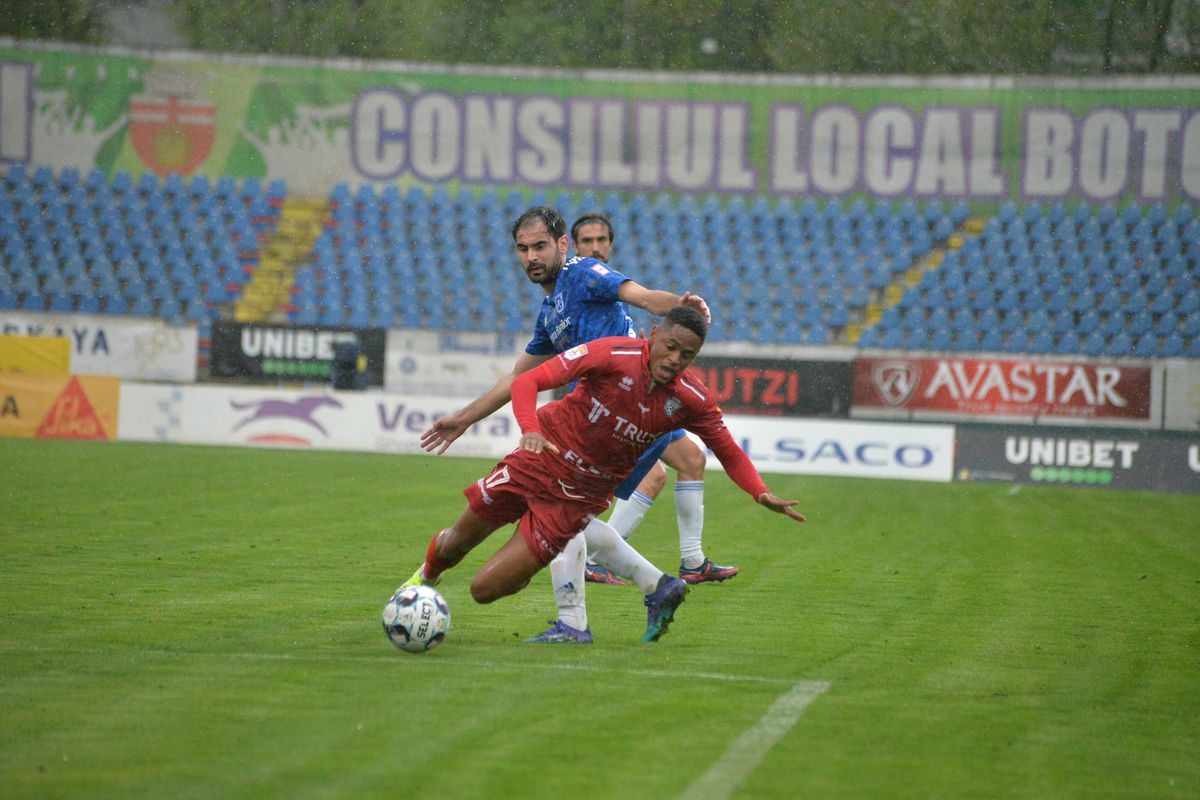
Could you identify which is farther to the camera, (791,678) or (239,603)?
(239,603)

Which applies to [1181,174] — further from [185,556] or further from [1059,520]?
[185,556]

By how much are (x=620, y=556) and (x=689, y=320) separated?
4.57 ft

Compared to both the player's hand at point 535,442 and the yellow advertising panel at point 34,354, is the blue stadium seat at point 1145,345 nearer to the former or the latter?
the yellow advertising panel at point 34,354

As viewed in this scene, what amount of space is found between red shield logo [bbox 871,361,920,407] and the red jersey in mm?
17546

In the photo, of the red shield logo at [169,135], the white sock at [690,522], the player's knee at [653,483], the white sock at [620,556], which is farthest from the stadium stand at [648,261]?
the white sock at [620,556]

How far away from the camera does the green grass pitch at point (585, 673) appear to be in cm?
471

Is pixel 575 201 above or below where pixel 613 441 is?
above

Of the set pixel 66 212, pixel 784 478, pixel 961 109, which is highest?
pixel 961 109

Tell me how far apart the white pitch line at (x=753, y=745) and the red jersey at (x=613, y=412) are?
110 cm

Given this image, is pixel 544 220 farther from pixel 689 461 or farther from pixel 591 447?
pixel 689 461

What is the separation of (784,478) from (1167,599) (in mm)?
11273

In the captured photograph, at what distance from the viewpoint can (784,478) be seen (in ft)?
69.7

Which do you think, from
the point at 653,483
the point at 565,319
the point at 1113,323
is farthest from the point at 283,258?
the point at 565,319

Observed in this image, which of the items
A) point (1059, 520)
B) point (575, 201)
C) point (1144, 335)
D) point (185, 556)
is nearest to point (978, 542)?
point (1059, 520)
